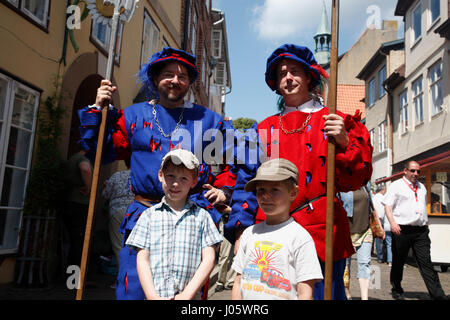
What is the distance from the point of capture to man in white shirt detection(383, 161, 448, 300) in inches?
255

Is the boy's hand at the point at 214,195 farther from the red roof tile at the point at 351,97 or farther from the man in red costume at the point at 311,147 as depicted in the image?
the red roof tile at the point at 351,97

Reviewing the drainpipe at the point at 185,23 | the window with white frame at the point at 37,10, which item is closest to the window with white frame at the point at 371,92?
the drainpipe at the point at 185,23

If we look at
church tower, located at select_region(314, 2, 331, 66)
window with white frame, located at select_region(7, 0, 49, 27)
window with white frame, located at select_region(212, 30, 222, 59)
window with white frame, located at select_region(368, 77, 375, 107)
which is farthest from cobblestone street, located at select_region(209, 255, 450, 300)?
church tower, located at select_region(314, 2, 331, 66)

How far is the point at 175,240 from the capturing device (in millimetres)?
2289

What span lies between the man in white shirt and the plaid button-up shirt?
203 inches

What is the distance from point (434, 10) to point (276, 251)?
56.1 ft

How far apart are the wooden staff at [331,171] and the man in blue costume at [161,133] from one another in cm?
76

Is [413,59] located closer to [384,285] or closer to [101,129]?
[384,285]

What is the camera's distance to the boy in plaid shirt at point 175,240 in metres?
2.21

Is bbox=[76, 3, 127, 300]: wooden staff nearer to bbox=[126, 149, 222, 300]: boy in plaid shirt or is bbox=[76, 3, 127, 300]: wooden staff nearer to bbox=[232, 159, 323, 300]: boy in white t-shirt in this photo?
bbox=[126, 149, 222, 300]: boy in plaid shirt

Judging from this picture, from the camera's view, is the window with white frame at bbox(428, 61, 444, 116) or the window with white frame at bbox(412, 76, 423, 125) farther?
the window with white frame at bbox(412, 76, 423, 125)

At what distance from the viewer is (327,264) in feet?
6.71

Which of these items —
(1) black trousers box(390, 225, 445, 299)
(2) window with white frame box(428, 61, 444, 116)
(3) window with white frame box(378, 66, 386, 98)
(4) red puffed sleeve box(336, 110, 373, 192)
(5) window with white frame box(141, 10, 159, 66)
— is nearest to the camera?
(4) red puffed sleeve box(336, 110, 373, 192)

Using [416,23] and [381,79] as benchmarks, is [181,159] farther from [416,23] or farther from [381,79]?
[381,79]
